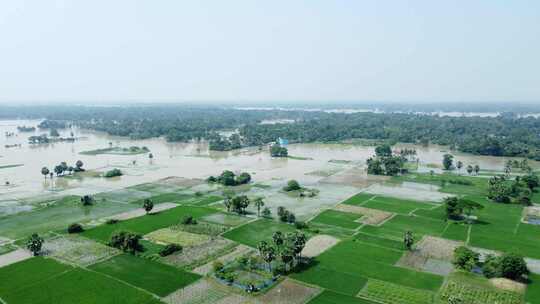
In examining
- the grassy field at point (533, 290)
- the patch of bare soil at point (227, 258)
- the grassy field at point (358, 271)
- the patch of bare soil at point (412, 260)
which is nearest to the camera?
the grassy field at point (533, 290)

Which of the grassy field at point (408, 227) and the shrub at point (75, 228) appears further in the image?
the grassy field at point (408, 227)

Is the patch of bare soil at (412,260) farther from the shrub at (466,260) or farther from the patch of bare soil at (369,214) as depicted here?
the patch of bare soil at (369,214)

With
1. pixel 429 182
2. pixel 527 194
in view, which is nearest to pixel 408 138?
pixel 429 182

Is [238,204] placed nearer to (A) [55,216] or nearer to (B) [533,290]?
(A) [55,216]

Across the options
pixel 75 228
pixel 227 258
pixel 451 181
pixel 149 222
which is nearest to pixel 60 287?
pixel 75 228

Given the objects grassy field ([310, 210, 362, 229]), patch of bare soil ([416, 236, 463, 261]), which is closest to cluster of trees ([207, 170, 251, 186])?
grassy field ([310, 210, 362, 229])

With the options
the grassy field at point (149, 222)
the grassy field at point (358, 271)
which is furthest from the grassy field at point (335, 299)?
the grassy field at point (149, 222)

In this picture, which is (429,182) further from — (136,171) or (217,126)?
(217,126)
